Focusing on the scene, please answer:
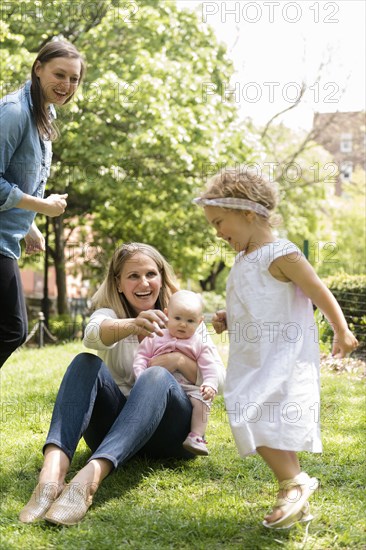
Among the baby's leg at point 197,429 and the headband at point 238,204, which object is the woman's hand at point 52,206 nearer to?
the headband at point 238,204

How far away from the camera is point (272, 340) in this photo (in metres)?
2.84

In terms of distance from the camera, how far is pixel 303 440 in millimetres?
2791

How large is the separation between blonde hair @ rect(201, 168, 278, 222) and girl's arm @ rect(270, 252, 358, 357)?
0.91ft

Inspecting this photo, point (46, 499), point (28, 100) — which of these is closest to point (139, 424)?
point (46, 499)

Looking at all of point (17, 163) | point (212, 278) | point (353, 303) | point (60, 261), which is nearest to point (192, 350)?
point (17, 163)

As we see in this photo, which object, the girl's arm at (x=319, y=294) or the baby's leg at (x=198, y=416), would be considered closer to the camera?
the girl's arm at (x=319, y=294)

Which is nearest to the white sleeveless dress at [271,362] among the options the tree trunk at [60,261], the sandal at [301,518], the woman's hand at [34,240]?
the sandal at [301,518]

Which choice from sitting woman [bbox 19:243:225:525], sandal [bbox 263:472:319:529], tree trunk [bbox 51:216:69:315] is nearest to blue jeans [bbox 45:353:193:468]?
sitting woman [bbox 19:243:225:525]

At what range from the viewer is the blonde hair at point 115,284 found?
378cm

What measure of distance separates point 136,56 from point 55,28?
2.27 meters

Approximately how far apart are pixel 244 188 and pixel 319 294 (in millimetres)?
515

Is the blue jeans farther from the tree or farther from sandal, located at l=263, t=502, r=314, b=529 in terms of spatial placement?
the tree

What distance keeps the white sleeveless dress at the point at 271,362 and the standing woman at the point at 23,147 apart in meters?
1.13

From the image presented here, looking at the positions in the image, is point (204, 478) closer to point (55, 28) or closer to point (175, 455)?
point (175, 455)
